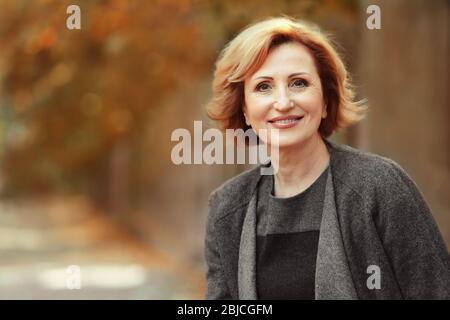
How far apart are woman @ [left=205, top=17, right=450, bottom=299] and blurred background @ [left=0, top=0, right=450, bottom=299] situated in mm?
752

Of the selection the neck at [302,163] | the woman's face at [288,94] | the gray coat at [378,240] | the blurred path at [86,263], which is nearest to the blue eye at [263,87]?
the woman's face at [288,94]

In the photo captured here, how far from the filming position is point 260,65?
186 cm

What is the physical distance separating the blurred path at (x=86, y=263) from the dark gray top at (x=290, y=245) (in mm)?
1306

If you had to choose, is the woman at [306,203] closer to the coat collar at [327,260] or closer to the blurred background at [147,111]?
the coat collar at [327,260]

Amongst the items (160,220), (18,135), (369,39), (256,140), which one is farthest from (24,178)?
(256,140)

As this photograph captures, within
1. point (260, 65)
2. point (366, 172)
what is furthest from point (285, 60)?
point (366, 172)

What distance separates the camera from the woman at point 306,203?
176cm

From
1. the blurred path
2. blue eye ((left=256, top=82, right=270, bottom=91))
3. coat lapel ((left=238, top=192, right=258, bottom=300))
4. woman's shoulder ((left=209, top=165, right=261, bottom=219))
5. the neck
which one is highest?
blue eye ((left=256, top=82, right=270, bottom=91))

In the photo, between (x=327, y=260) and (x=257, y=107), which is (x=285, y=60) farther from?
(x=327, y=260)

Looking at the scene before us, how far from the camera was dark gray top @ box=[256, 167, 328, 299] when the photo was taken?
1868mm

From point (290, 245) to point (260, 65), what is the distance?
467 millimetres

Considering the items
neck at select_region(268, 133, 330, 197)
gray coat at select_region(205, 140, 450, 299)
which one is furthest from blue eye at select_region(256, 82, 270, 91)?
gray coat at select_region(205, 140, 450, 299)

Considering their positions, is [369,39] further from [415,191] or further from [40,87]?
[40,87]

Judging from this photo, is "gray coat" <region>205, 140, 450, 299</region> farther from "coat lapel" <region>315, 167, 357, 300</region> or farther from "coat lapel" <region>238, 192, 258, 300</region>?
"coat lapel" <region>238, 192, 258, 300</region>
